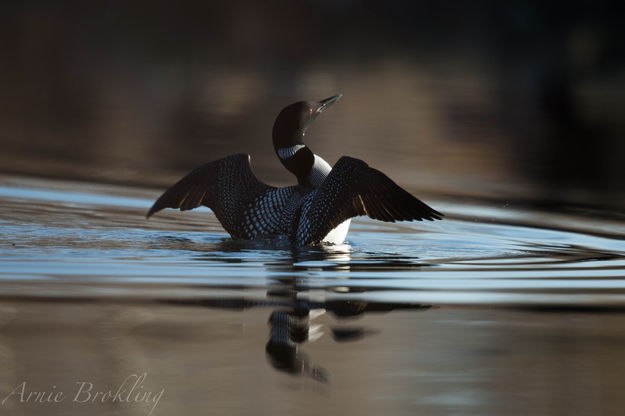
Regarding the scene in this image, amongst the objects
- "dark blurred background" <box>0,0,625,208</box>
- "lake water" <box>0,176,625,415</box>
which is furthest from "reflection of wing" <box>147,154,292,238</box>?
"dark blurred background" <box>0,0,625,208</box>

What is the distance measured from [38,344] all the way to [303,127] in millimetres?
3371

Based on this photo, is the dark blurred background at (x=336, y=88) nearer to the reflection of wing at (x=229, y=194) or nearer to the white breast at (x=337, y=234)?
the reflection of wing at (x=229, y=194)

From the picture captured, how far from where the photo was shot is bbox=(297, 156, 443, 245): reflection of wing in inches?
275

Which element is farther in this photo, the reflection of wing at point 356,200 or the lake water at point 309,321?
the reflection of wing at point 356,200

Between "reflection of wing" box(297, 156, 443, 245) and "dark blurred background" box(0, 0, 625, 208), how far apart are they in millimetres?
3182

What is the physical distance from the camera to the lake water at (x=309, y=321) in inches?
167

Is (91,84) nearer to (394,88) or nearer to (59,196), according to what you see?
(394,88)

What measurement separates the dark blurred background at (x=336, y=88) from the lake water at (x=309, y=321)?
2.80 metres

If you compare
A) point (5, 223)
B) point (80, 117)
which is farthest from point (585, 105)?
point (5, 223)

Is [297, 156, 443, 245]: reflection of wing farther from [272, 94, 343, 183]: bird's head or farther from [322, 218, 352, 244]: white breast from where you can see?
[272, 94, 343, 183]: bird's head
